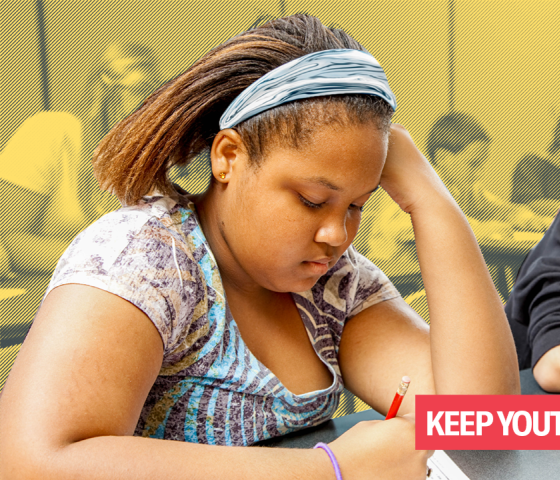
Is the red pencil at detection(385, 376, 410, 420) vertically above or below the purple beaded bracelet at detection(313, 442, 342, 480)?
above

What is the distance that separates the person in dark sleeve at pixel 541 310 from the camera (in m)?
1.28

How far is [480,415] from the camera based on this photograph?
1.01 meters

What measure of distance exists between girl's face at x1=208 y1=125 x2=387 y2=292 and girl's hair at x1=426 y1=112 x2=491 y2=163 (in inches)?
55.6

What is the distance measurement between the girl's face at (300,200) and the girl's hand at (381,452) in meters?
0.26

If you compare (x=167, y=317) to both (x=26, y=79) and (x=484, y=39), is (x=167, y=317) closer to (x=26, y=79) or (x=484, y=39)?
(x=26, y=79)

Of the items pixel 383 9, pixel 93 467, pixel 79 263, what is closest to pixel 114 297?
pixel 79 263

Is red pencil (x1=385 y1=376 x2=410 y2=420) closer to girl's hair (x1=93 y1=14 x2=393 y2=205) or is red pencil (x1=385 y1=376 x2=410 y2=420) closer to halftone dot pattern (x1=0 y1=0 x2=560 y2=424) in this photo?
girl's hair (x1=93 y1=14 x2=393 y2=205)

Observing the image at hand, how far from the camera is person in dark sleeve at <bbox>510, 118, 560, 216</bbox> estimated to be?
236 cm

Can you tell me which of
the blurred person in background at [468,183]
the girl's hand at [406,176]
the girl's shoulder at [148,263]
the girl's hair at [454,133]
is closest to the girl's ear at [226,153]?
the girl's shoulder at [148,263]

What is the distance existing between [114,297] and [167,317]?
0.29 feet

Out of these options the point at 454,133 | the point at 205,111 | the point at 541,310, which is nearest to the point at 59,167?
the point at 205,111

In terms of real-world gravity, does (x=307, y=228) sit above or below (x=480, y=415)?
above

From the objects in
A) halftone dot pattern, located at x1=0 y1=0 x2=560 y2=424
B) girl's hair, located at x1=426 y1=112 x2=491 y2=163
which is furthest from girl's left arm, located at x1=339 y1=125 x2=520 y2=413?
girl's hair, located at x1=426 y1=112 x2=491 y2=163

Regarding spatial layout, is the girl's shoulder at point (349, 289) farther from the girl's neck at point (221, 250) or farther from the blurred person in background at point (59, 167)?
the blurred person in background at point (59, 167)
